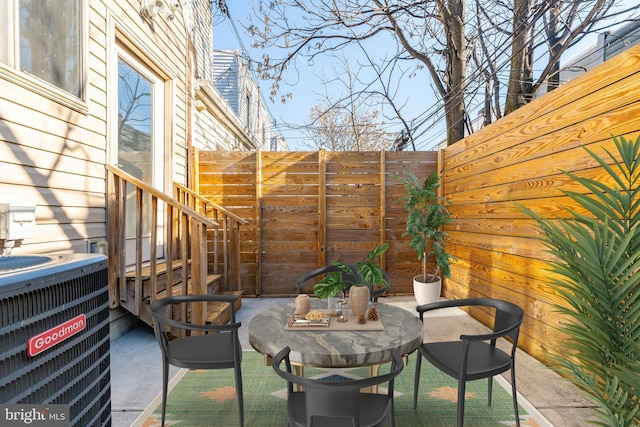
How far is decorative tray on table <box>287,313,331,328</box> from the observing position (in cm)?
182

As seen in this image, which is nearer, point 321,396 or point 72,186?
point 321,396

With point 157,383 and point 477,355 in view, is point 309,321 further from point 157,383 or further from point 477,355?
point 157,383

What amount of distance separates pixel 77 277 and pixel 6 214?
4.68 ft

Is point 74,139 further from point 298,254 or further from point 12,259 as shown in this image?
point 298,254

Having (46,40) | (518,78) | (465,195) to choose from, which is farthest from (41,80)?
(518,78)

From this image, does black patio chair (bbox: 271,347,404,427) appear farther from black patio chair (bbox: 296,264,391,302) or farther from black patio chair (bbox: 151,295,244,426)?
black patio chair (bbox: 296,264,391,302)

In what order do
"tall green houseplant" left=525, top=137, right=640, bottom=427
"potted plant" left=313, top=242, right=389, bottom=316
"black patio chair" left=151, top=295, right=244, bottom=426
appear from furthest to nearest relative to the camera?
"potted plant" left=313, top=242, right=389, bottom=316 < "black patio chair" left=151, top=295, right=244, bottom=426 < "tall green houseplant" left=525, top=137, right=640, bottom=427

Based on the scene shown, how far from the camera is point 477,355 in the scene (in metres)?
1.91

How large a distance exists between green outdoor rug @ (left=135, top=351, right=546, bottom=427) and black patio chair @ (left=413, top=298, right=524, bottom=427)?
97mm

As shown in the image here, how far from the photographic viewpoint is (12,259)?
3.88 ft

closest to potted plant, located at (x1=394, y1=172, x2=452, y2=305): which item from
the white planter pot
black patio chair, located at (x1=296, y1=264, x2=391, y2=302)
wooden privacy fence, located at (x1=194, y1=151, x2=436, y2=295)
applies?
the white planter pot

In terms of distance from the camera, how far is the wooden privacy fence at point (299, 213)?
4.80 meters

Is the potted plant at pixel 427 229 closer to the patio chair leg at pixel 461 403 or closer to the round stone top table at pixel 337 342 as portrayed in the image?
the round stone top table at pixel 337 342

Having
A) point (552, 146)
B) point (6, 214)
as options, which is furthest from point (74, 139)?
point (552, 146)
